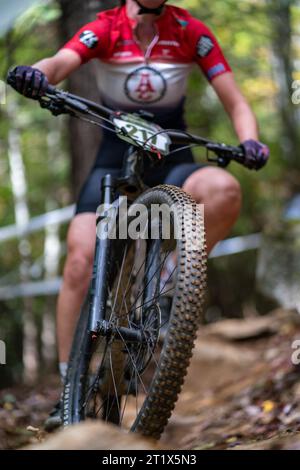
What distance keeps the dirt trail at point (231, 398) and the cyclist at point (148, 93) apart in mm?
830

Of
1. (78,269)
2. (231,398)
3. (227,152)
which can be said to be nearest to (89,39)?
(227,152)

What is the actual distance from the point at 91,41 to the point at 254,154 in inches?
38.9

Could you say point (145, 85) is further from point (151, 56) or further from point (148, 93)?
point (151, 56)

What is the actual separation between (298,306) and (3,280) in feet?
14.7

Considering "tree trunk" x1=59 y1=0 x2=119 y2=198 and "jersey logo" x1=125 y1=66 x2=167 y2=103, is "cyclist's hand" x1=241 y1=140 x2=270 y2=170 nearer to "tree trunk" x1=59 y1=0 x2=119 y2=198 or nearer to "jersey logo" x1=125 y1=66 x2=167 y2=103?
"jersey logo" x1=125 y1=66 x2=167 y2=103

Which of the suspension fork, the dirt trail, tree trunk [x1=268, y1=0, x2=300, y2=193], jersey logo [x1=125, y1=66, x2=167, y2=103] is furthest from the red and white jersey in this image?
tree trunk [x1=268, y1=0, x2=300, y2=193]

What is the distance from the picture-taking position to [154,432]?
2.15m

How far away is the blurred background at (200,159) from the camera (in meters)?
5.90

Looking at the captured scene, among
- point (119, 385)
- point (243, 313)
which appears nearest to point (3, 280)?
point (243, 313)

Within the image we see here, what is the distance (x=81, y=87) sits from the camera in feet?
18.0

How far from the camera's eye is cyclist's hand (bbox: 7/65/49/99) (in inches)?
105

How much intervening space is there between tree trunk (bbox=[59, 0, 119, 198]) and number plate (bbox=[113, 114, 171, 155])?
2664 mm

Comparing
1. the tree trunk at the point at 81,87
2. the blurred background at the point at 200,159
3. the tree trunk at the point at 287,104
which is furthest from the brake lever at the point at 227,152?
the tree trunk at the point at 287,104

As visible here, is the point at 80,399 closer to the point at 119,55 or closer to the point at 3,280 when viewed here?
the point at 119,55
